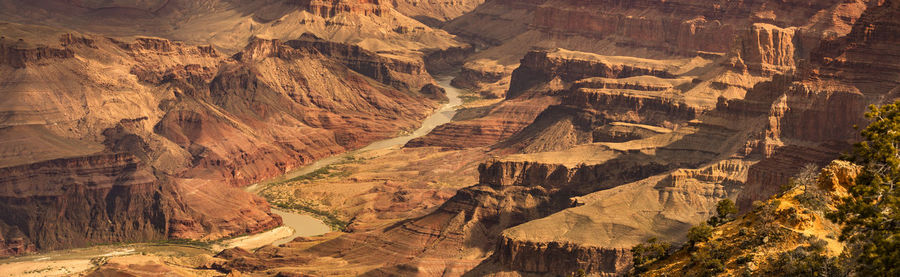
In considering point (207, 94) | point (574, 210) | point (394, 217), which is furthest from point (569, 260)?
point (207, 94)

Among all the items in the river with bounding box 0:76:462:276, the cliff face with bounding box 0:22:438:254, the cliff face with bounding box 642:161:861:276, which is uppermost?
the cliff face with bounding box 642:161:861:276

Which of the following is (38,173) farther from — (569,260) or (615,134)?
(569,260)

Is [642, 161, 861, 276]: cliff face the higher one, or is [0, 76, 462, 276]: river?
[642, 161, 861, 276]: cliff face

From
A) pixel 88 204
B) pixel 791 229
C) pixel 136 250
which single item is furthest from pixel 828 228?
pixel 88 204

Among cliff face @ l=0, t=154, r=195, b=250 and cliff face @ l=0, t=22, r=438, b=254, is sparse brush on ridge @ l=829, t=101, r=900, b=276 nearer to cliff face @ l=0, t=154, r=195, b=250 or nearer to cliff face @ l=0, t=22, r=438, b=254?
cliff face @ l=0, t=22, r=438, b=254

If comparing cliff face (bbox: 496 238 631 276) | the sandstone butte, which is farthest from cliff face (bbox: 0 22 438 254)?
cliff face (bbox: 496 238 631 276)

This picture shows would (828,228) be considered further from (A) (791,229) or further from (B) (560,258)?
(B) (560,258)

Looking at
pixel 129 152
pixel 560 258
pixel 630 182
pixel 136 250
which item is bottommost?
pixel 136 250

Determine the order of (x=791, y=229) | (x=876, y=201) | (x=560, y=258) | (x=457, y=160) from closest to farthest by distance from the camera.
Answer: (x=876, y=201) < (x=791, y=229) < (x=560, y=258) < (x=457, y=160)

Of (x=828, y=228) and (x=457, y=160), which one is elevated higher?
(x=828, y=228)

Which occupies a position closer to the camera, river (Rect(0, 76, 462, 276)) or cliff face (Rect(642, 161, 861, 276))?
cliff face (Rect(642, 161, 861, 276))

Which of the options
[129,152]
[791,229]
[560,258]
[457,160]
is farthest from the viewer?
[457,160]
